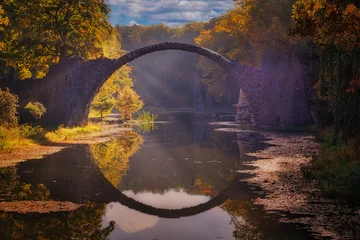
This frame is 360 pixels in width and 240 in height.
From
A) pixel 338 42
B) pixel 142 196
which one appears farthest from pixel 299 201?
pixel 338 42

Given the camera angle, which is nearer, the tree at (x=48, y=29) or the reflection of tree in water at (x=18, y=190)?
the reflection of tree in water at (x=18, y=190)

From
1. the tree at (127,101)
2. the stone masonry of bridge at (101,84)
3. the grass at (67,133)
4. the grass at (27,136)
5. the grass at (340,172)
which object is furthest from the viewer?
the tree at (127,101)

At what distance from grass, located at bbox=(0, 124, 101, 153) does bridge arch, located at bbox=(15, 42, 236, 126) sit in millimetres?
2860

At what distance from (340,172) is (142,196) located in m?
5.72

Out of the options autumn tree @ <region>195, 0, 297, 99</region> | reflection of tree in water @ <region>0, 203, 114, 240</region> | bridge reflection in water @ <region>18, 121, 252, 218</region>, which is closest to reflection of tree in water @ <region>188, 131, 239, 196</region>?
bridge reflection in water @ <region>18, 121, 252, 218</region>

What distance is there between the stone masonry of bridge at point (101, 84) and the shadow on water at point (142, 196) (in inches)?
511

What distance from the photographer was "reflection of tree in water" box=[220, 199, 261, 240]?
8.59 m

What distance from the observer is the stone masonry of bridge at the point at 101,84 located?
110 ft

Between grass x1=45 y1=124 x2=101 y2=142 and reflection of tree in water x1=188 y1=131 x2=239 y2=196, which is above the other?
grass x1=45 y1=124 x2=101 y2=142

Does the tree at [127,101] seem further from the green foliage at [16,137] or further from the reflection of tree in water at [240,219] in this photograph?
the reflection of tree in water at [240,219]

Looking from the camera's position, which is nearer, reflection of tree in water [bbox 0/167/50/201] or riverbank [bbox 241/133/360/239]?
riverbank [bbox 241/133/360/239]

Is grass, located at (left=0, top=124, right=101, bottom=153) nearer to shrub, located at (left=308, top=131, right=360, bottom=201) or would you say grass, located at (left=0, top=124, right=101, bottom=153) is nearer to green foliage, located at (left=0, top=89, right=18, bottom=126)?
green foliage, located at (left=0, top=89, right=18, bottom=126)

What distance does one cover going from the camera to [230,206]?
11172mm

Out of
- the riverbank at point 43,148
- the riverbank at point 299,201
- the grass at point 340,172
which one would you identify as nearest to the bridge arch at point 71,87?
the riverbank at point 43,148
